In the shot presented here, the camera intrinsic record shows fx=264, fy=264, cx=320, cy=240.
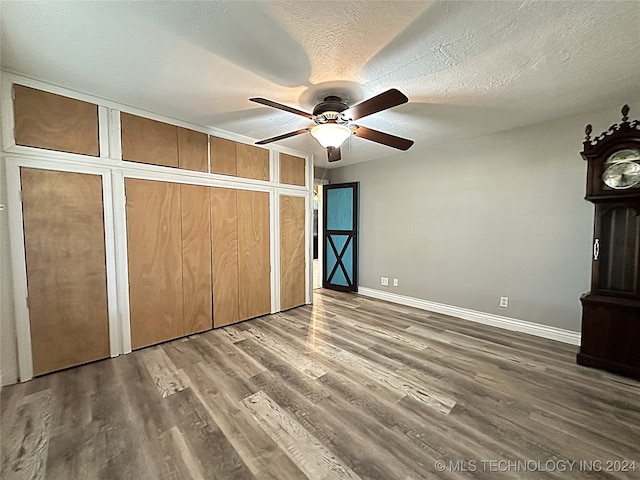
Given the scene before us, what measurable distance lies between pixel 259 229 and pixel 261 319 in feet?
4.09

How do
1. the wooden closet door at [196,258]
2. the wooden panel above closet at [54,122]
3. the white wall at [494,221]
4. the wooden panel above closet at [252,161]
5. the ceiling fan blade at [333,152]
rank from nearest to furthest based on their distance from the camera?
1. the wooden panel above closet at [54,122]
2. the ceiling fan blade at [333,152]
3. the white wall at [494,221]
4. the wooden closet door at [196,258]
5. the wooden panel above closet at [252,161]

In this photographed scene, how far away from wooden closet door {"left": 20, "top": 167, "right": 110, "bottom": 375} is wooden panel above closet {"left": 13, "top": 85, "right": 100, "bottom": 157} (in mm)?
236

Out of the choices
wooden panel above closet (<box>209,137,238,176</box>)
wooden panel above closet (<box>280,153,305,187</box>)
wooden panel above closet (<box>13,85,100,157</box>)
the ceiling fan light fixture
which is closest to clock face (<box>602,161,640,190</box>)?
the ceiling fan light fixture

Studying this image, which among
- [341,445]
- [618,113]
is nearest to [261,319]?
[341,445]

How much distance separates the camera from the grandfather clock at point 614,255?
223 centimetres

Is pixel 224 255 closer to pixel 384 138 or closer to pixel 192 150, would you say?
pixel 192 150

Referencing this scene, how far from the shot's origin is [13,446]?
1.54 meters

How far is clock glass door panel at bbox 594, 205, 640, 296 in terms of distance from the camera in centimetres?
230

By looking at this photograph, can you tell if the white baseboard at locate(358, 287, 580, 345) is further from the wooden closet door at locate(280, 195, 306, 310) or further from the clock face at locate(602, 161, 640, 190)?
the clock face at locate(602, 161, 640, 190)

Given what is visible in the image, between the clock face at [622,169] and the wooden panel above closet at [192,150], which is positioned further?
the wooden panel above closet at [192,150]

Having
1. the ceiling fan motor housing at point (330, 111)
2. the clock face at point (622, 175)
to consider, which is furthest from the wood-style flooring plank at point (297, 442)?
the clock face at point (622, 175)

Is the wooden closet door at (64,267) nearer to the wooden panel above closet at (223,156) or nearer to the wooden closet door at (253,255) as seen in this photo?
the wooden panel above closet at (223,156)

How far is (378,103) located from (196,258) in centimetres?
250

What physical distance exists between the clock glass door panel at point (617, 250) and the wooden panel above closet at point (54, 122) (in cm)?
468
